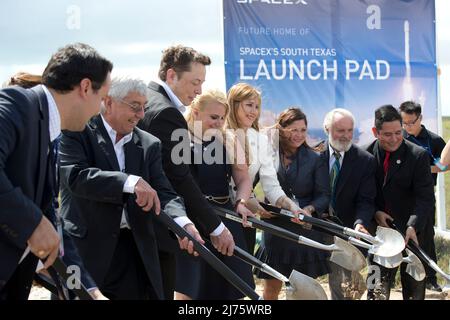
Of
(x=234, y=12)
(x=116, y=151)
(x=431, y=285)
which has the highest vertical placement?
(x=234, y=12)

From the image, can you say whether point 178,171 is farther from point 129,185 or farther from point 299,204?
point 299,204

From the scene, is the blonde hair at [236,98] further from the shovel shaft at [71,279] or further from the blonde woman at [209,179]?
the shovel shaft at [71,279]

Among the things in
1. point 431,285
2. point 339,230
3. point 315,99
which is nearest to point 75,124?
point 339,230

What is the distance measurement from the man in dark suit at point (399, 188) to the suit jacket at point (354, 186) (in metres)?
0.14

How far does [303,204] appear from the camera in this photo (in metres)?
6.18

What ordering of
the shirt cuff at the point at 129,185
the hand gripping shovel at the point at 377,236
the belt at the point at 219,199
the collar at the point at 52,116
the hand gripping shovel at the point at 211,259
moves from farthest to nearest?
1. the hand gripping shovel at the point at 377,236
2. the belt at the point at 219,199
3. the hand gripping shovel at the point at 211,259
4. the shirt cuff at the point at 129,185
5. the collar at the point at 52,116

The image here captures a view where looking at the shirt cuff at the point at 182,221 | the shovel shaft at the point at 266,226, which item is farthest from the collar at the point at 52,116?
the shovel shaft at the point at 266,226

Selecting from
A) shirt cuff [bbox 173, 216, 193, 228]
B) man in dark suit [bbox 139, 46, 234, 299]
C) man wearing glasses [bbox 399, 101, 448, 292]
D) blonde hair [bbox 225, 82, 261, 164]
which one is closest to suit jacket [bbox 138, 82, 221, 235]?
man in dark suit [bbox 139, 46, 234, 299]

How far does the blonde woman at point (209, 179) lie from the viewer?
521 centimetres

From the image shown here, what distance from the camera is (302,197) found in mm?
6215

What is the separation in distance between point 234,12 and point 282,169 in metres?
2.64

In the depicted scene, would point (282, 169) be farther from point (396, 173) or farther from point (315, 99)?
point (315, 99)

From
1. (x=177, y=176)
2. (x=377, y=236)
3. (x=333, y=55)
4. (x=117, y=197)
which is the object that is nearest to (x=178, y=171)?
(x=177, y=176)
